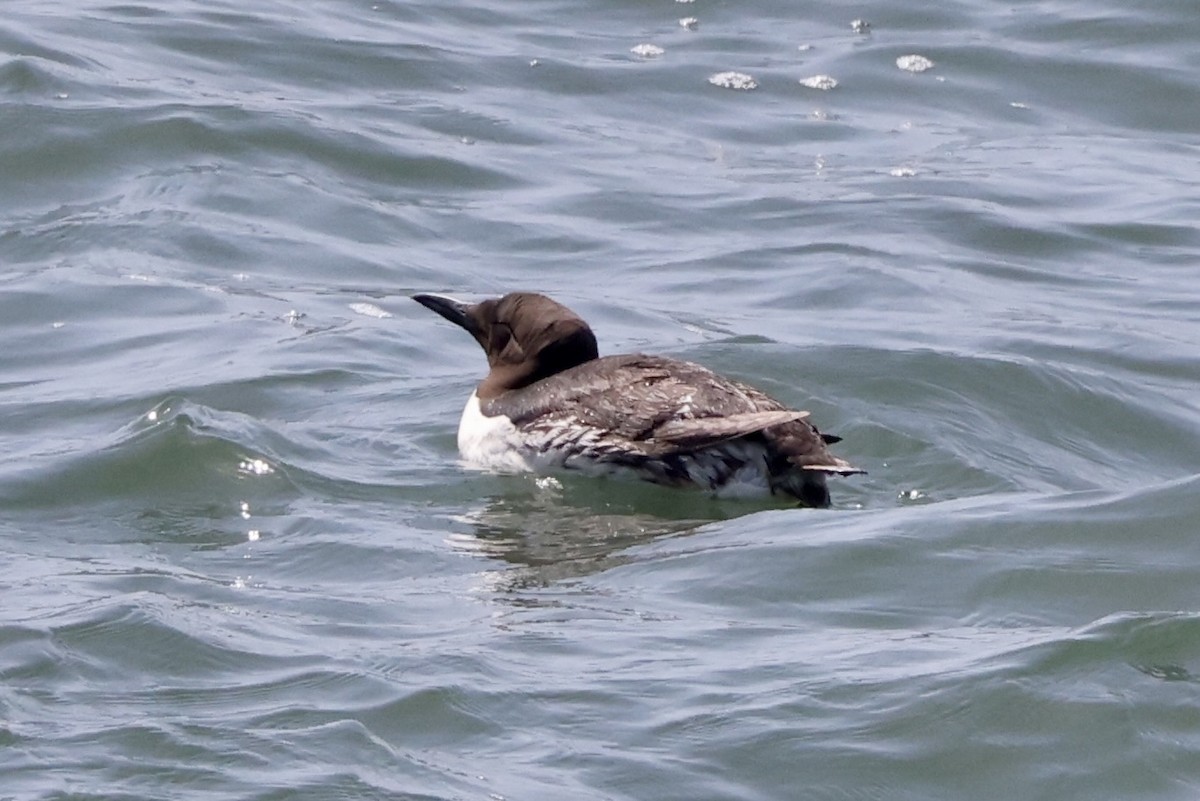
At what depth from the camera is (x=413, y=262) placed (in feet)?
40.7

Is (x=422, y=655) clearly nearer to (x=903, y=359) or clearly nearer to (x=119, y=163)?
(x=903, y=359)

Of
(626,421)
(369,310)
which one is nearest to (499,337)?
(626,421)

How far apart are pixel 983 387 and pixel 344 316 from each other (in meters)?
3.18

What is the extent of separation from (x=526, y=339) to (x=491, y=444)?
2.08 ft

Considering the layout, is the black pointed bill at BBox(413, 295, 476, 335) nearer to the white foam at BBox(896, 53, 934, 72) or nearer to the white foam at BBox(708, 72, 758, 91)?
the white foam at BBox(708, 72, 758, 91)

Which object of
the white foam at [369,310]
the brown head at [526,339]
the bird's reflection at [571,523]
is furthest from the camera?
the white foam at [369,310]

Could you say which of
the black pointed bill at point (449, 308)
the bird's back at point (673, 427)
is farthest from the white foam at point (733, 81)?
the bird's back at point (673, 427)

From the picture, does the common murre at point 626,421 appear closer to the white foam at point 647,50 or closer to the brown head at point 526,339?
the brown head at point 526,339

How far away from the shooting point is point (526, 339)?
30.8 ft

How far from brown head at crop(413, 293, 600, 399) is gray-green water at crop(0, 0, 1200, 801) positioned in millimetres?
389

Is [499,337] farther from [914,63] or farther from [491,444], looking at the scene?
[914,63]

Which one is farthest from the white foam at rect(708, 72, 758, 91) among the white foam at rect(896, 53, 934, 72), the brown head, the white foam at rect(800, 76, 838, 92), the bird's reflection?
the bird's reflection

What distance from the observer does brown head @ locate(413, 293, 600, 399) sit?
9.27 m

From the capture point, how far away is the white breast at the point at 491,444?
29.1ft
